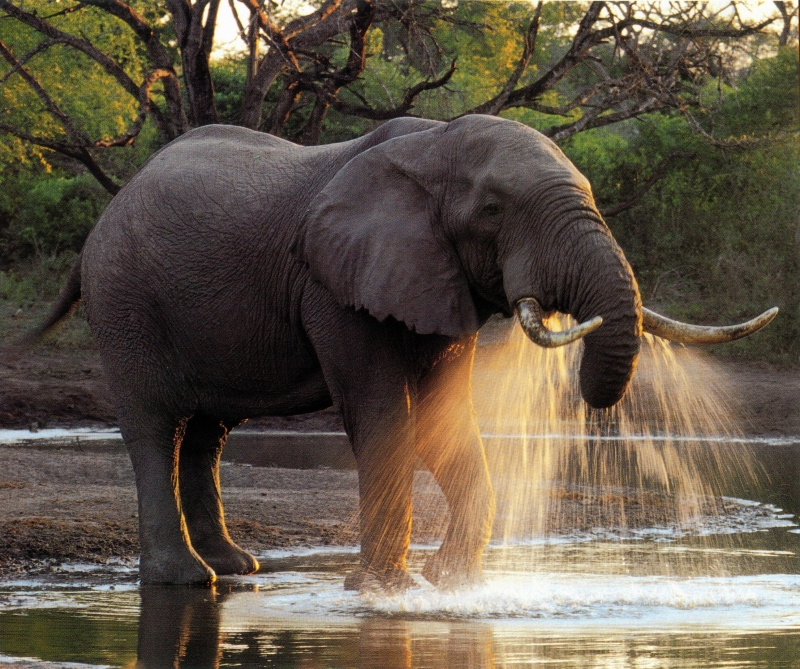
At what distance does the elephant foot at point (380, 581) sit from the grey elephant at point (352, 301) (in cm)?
1

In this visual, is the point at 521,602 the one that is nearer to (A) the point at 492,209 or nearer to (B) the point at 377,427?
(B) the point at 377,427

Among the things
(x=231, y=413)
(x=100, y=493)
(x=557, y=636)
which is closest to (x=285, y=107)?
(x=100, y=493)

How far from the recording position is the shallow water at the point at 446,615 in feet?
19.3

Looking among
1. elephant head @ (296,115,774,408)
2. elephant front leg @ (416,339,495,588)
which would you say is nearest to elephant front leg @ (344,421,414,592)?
elephant front leg @ (416,339,495,588)

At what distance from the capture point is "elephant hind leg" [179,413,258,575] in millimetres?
8773

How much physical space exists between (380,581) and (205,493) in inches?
74.9

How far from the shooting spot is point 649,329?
7141mm

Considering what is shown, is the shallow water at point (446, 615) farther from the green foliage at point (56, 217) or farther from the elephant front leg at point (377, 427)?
the green foliage at point (56, 217)

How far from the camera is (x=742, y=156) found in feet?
84.8

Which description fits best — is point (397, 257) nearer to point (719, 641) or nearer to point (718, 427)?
point (719, 641)

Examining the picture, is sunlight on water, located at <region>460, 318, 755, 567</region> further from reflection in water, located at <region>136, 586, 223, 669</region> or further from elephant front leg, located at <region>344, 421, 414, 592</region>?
reflection in water, located at <region>136, 586, 223, 669</region>

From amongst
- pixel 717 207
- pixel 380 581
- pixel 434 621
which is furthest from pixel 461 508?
pixel 717 207

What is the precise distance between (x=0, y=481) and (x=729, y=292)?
51.4 ft

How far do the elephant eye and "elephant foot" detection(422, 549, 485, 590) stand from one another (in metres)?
1.80
